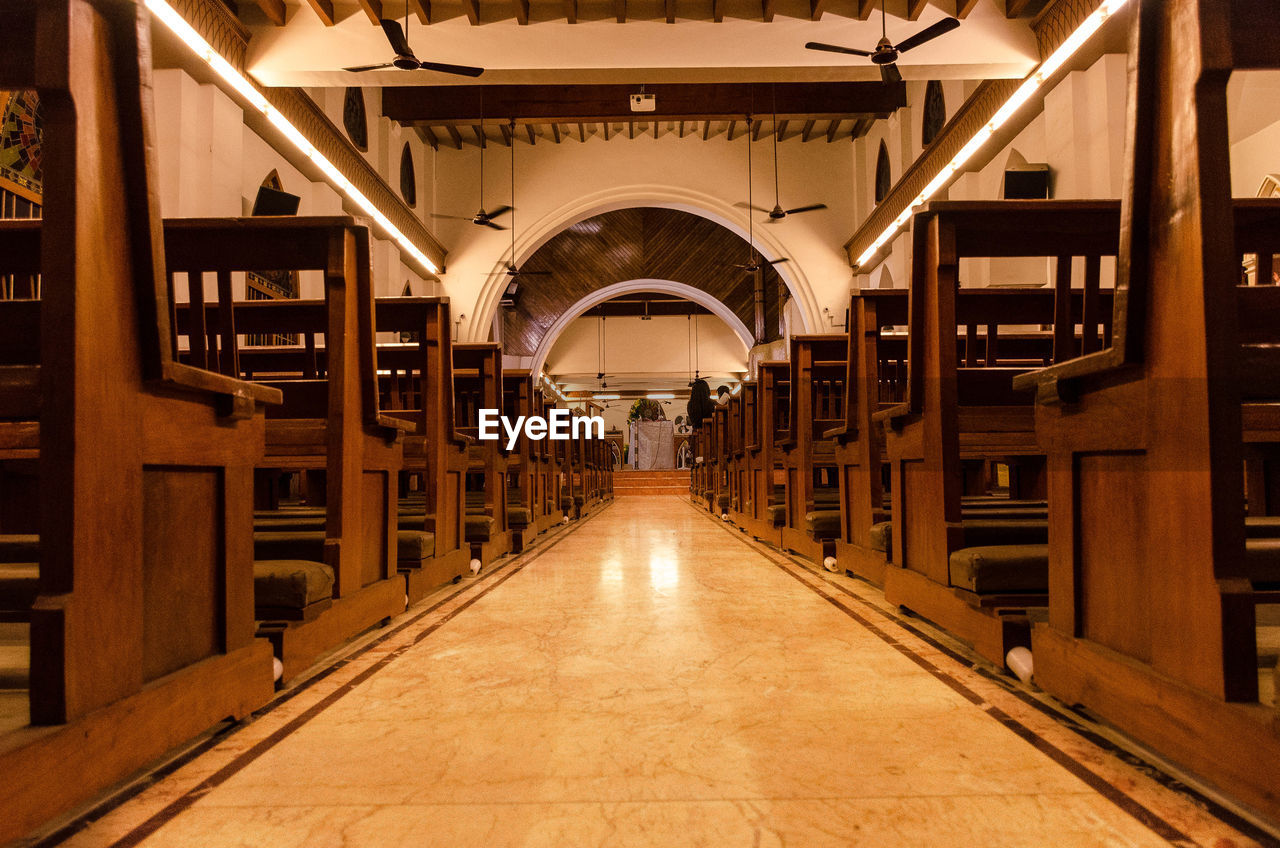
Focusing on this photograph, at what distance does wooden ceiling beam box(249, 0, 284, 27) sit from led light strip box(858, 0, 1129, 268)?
5.72m

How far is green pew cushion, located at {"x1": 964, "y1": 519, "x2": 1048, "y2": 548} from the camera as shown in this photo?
2.03 metres

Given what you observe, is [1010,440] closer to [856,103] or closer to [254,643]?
[254,643]

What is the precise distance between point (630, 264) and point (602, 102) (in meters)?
5.62

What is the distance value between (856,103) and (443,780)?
11.3 m

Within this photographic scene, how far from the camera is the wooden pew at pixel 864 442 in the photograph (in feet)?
9.08

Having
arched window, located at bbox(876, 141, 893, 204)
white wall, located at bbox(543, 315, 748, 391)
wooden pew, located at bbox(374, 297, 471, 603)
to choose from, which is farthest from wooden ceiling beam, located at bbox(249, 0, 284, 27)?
white wall, located at bbox(543, 315, 748, 391)

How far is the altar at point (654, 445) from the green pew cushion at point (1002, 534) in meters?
18.8

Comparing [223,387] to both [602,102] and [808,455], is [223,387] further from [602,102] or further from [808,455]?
[602,102]

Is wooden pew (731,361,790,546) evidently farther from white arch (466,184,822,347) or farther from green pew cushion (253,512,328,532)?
white arch (466,184,822,347)

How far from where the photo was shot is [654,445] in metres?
21.1

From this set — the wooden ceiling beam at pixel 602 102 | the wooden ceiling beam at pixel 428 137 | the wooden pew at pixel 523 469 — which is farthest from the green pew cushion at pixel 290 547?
the wooden ceiling beam at pixel 428 137

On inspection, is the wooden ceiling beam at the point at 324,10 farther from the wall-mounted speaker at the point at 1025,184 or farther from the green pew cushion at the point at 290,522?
the wall-mounted speaker at the point at 1025,184

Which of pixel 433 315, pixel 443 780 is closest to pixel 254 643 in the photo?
pixel 443 780

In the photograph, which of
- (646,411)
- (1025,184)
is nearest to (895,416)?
(1025,184)
